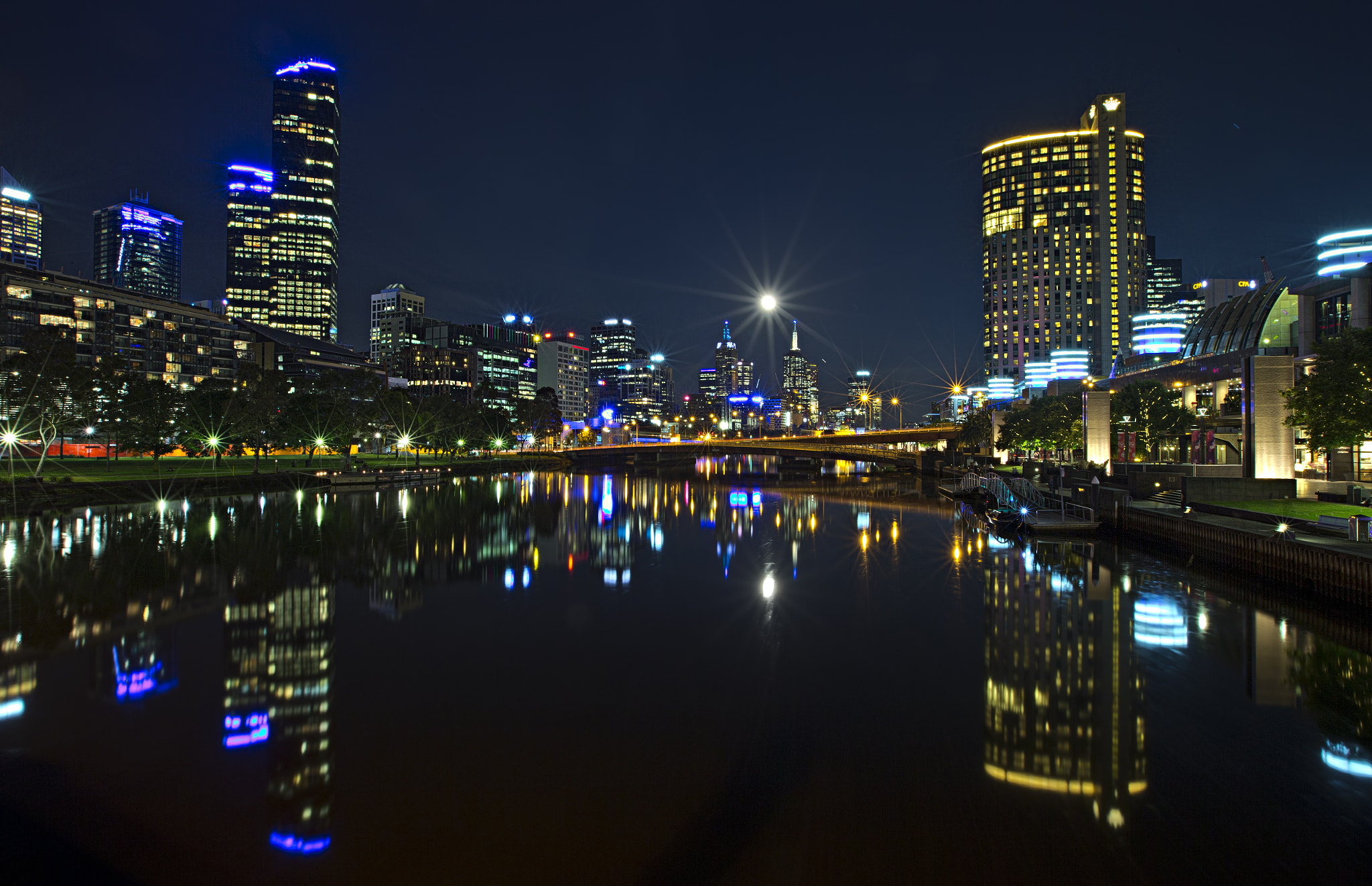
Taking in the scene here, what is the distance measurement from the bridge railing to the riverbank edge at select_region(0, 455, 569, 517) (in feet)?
174

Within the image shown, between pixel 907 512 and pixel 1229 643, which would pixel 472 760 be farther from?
pixel 907 512

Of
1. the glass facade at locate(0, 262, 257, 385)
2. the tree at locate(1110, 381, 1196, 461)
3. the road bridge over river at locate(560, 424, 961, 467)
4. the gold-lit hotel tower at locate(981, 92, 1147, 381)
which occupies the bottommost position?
the road bridge over river at locate(560, 424, 961, 467)

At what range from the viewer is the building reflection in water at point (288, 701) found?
945 cm

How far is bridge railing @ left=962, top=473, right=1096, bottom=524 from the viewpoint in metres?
38.0

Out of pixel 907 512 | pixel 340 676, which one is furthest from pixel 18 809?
pixel 907 512

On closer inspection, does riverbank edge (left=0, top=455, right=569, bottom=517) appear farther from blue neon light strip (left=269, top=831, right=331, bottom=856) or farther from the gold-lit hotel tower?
the gold-lit hotel tower

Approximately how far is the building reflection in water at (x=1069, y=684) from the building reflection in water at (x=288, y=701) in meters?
9.91

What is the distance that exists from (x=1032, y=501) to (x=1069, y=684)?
99.7 feet

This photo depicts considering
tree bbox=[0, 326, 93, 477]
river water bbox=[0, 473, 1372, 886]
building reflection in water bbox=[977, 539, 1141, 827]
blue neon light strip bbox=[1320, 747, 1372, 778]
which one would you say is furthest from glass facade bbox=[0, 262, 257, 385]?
blue neon light strip bbox=[1320, 747, 1372, 778]

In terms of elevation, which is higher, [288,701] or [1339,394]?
[1339,394]

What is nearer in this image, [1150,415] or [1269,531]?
[1269,531]

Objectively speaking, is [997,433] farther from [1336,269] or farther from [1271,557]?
[1271,557]

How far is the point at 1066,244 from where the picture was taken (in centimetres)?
15700

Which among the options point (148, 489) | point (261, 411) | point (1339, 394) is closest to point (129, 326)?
point (261, 411)
